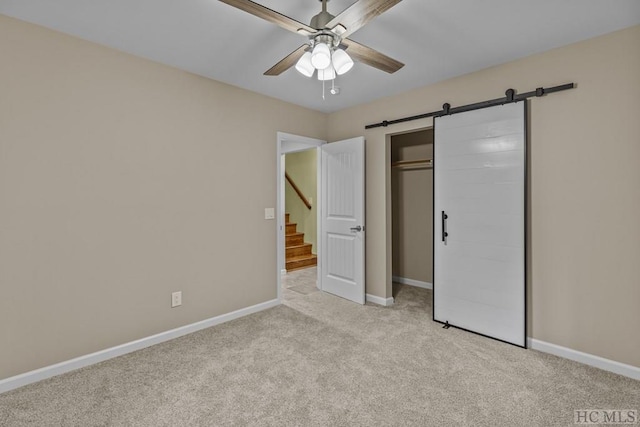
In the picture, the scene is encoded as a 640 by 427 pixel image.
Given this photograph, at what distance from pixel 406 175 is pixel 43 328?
429 cm

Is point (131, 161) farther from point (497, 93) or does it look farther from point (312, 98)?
point (497, 93)

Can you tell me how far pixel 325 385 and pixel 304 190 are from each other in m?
4.71

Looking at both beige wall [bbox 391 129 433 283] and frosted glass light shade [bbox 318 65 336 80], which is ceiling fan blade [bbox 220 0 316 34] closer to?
frosted glass light shade [bbox 318 65 336 80]

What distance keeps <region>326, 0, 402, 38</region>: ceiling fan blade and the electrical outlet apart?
8.26ft

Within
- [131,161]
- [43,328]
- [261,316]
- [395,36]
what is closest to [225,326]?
[261,316]

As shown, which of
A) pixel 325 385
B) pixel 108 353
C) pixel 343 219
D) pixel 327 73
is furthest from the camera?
pixel 343 219

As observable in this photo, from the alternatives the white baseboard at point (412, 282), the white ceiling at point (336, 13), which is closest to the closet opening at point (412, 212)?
the white baseboard at point (412, 282)

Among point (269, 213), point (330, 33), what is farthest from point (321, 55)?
point (269, 213)

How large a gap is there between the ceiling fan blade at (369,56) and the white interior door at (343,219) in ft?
5.14

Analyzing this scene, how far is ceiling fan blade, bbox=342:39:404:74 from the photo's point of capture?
192 centimetres

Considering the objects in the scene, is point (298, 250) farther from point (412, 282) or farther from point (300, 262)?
point (412, 282)

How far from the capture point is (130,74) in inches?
103

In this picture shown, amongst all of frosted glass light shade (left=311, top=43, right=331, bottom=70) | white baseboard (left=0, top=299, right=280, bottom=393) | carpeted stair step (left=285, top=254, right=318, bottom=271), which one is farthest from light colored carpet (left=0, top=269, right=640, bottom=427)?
carpeted stair step (left=285, top=254, right=318, bottom=271)

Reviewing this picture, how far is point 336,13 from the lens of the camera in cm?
199
